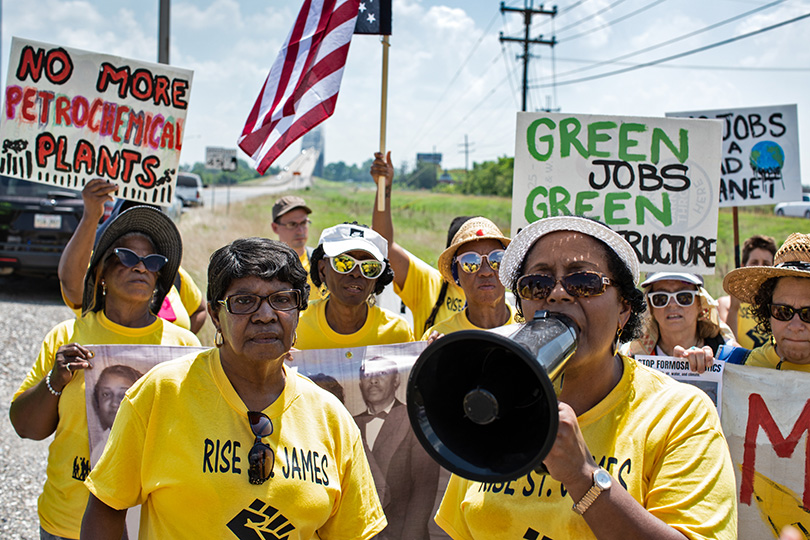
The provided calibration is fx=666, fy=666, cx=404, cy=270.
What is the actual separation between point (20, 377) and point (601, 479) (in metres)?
7.36

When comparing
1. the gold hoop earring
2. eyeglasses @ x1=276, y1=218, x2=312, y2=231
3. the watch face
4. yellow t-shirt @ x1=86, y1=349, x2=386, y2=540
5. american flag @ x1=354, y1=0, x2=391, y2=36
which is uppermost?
american flag @ x1=354, y1=0, x2=391, y2=36

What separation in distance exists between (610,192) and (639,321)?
2.35 metres

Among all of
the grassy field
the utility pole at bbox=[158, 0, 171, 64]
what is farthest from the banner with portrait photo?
the utility pole at bbox=[158, 0, 171, 64]

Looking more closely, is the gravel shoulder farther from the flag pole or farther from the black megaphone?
the black megaphone

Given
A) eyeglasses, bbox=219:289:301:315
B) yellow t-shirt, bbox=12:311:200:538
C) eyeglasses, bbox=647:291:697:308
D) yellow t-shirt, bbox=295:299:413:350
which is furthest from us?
eyeglasses, bbox=647:291:697:308

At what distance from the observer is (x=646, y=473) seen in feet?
5.73

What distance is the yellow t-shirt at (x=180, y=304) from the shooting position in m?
3.79

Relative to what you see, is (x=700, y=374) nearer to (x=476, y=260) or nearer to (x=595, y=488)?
(x=476, y=260)

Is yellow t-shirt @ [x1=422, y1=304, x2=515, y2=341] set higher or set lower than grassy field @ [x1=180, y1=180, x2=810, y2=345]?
lower

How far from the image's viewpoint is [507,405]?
1.50 metres

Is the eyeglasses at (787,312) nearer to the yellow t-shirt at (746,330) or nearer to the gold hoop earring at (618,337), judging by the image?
the gold hoop earring at (618,337)

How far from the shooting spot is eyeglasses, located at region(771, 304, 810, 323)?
267cm

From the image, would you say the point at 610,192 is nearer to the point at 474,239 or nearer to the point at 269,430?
the point at 474,239

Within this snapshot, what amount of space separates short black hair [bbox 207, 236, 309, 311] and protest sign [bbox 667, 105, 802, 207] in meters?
4.19
